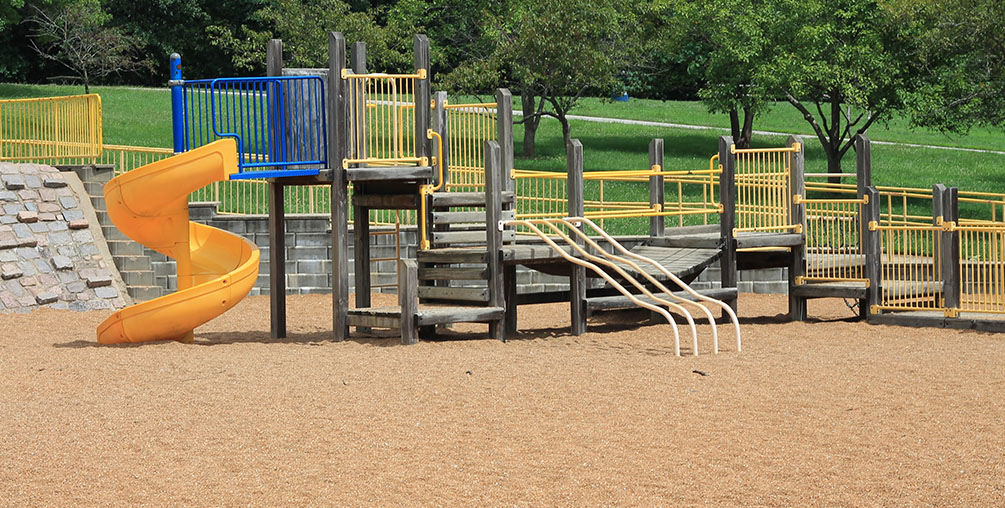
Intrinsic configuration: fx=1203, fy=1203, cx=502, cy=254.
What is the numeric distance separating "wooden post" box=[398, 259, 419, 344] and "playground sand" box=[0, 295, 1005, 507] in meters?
0.45

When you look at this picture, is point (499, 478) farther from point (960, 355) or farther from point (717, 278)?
point (717, 278)

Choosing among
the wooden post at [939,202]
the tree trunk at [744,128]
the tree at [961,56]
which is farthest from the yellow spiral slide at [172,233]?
the tree trunk at [744,128]

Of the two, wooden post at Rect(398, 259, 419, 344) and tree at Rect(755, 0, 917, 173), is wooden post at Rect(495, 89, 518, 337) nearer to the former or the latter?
wooden post at Rect(398, 259, 419, 344)

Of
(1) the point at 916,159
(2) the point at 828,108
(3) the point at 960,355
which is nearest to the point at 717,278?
(3) the point at 960,355

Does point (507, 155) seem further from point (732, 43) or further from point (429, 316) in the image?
point (732, 43)

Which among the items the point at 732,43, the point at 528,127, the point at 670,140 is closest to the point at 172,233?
the point at 732,43

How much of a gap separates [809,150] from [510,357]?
29929mm

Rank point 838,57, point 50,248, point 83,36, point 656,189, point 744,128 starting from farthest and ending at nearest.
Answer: point 83,36 → point 744,128 → point 838,57 → point 50,248 → point 656,189

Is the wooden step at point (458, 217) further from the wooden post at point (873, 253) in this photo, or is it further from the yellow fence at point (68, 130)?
the yellow fence at point (68, 130)

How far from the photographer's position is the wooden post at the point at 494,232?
14250 millimetres

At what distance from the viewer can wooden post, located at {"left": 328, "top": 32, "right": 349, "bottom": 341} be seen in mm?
14328

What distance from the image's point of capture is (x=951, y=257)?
49.5 feet

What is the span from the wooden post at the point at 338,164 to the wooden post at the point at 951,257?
7.43 meters

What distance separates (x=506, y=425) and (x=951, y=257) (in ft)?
27.2
